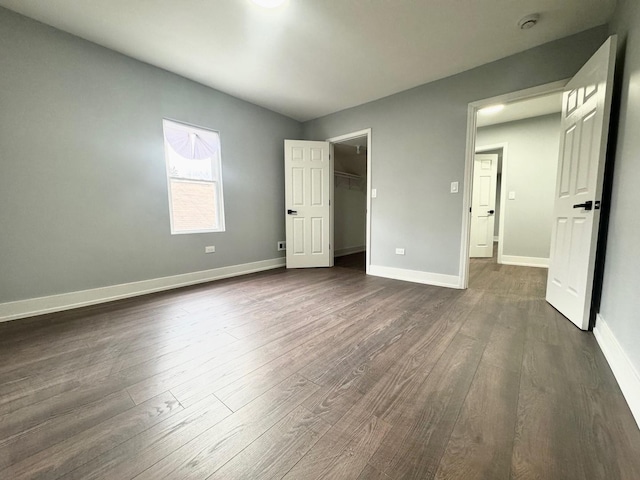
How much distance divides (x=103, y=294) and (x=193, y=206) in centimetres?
135

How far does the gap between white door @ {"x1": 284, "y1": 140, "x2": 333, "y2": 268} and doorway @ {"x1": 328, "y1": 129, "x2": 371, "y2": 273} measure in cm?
70

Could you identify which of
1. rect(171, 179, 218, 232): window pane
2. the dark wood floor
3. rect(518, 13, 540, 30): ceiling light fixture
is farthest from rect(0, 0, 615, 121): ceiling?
the dark wood floor

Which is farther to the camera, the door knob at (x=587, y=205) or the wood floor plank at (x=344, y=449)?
the door knob at (x=587, y=205)

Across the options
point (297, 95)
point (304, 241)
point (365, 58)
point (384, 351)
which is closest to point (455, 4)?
point (365, 58)

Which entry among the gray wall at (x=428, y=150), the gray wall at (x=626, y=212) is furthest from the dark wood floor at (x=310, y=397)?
the gray wall at (x=428, y=150)

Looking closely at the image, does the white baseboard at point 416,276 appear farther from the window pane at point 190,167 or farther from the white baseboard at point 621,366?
the window pane at point 190,167

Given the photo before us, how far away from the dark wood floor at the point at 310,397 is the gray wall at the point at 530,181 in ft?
8.33

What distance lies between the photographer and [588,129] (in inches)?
74.9

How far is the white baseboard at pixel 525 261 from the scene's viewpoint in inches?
158

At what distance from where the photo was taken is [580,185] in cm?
197

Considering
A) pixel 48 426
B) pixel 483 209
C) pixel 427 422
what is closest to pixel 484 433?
Result: pixel 427 422

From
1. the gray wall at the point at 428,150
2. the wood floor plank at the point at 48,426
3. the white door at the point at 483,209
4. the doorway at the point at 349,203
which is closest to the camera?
the wood floor plank at the point at 48,426

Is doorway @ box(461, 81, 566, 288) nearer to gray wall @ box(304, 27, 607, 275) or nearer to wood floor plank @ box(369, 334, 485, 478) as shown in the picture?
gray wall @ box(304, 27, 607, 275)

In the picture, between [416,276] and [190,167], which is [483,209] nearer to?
[416,276]
